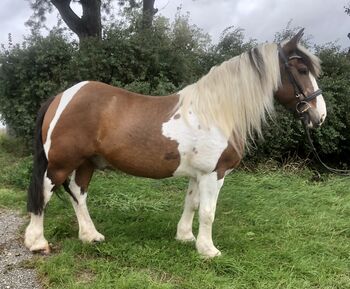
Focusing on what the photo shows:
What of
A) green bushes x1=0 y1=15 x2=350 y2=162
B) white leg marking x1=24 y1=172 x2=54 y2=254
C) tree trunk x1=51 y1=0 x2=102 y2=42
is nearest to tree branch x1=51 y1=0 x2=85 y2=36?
tree trunk x1=51 y1=0 x2=102 y2=42

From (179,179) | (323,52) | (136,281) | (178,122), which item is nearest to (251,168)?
(179,179)

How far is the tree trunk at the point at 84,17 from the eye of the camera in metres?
9.18

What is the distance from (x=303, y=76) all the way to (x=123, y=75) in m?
4.27

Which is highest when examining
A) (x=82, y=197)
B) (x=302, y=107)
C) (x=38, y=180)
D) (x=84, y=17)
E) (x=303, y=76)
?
(x=84, y=17)

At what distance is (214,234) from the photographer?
382 cm

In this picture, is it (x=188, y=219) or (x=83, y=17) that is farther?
(x=83, y=17)

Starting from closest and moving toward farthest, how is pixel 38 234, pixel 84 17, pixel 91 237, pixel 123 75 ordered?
pixel 38 234 < pixel 91 237 < pixel 123 75 < pixel 84 17

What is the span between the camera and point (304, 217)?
14.2 feet

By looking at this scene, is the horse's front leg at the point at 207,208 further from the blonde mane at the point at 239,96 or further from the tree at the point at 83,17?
the tree at the point at 83,17

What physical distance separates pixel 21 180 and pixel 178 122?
11.0 feet

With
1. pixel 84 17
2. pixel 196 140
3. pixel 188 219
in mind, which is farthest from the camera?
pixel 84 17

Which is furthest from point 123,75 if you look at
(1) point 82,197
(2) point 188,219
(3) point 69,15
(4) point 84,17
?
(2) point 188,219

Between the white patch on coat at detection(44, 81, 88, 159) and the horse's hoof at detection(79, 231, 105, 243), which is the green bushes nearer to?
the white patch on coat at detection(44, 81, 88, 159)

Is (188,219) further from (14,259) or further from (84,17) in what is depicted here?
(84,17)
